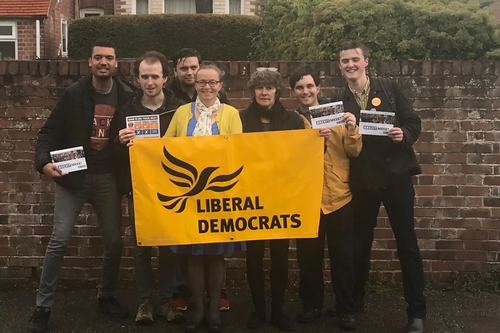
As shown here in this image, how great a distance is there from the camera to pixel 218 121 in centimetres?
391

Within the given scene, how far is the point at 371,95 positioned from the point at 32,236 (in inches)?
131

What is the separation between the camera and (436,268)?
4.97 metres

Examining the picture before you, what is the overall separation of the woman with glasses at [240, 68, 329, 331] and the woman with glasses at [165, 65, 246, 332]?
4.6 inches

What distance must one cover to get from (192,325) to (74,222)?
1.20 metres

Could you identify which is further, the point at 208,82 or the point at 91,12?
the point at 91,12

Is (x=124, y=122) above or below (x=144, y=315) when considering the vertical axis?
above

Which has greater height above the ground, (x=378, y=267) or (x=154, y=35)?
(x=154, y=35)

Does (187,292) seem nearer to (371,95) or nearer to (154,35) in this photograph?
(371,95)

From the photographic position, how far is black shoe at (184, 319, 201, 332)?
4004mm

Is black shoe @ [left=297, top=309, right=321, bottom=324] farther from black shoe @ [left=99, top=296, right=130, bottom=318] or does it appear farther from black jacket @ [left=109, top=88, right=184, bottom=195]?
black jacket @ [left=109, top=88, right=184, bottom=195]

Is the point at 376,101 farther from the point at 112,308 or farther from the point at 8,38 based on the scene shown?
the point at 8,38

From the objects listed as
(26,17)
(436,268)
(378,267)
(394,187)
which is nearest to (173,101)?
(394,187)

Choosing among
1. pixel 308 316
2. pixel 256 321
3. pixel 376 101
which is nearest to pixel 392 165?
pixel 376 101

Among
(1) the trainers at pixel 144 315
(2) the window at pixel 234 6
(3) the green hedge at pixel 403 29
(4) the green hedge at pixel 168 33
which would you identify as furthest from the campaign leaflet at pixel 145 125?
(2) the window at pixel 234 6
